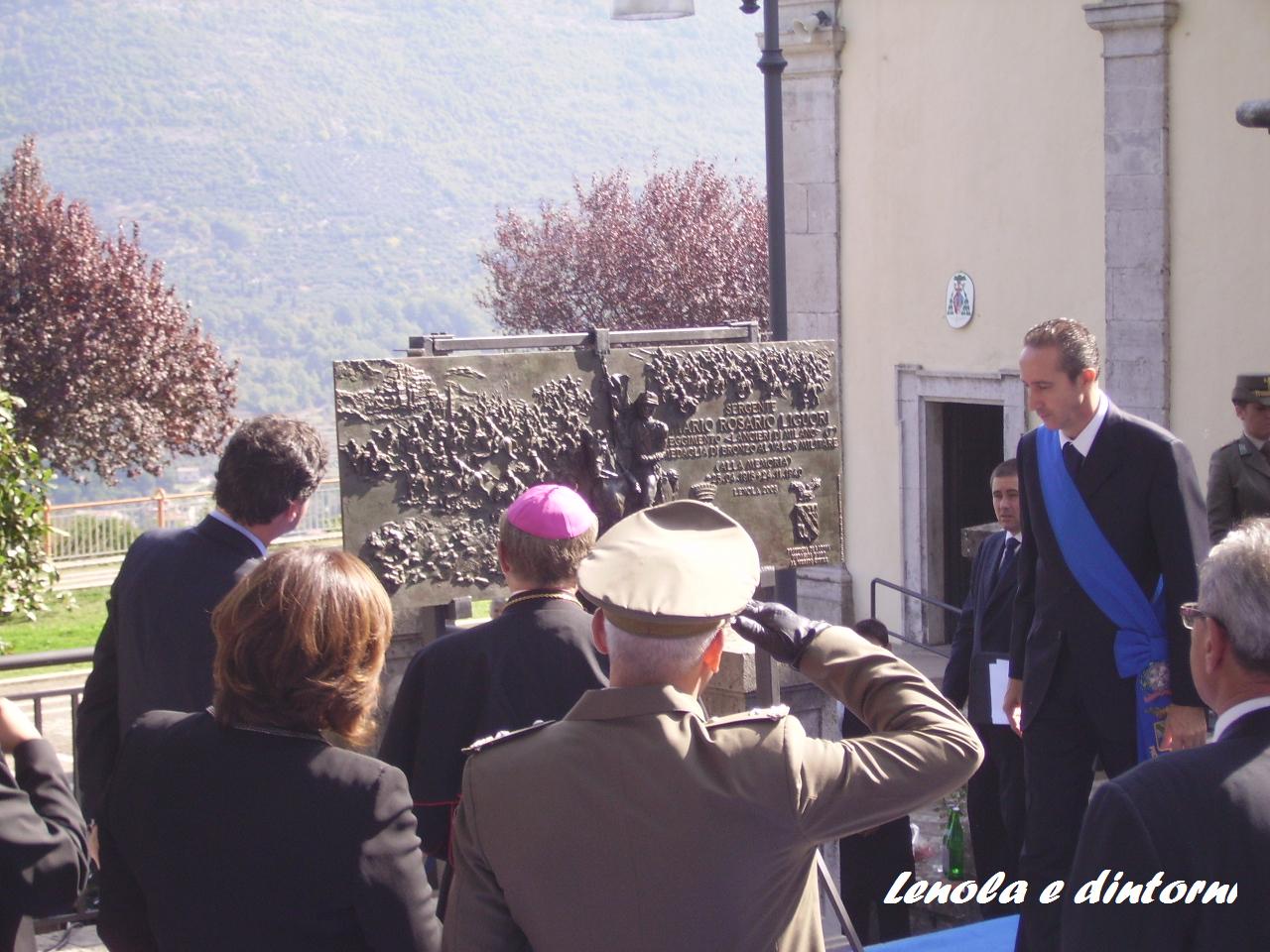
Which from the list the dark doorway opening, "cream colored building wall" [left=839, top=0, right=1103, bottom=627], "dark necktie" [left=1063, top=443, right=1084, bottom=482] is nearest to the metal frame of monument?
"dark necktie" [left=1063, top=443, right=1084, bottom=482]

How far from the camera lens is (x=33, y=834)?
2.78 m

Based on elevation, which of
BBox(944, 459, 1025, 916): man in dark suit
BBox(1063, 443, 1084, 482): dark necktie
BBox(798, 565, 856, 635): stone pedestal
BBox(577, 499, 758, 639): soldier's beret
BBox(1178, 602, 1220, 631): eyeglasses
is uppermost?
BBox(577, 499, 758, 639): soldier's beret

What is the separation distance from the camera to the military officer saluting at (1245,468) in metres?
7.86

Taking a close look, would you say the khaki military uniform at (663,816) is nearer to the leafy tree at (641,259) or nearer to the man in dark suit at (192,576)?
the man in dark suit at (192,576)

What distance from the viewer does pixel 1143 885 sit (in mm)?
2312

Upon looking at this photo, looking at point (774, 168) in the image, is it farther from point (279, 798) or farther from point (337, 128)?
point (337, 128)

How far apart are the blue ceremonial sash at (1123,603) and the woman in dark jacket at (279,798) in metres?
2.78

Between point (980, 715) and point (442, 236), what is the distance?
150 m

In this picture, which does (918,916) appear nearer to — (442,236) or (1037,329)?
(1037,329)

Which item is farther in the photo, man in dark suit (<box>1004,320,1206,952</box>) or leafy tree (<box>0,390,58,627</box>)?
leafy tree (<box>0,390,58,627</box>)

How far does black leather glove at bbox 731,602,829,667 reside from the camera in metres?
2.53

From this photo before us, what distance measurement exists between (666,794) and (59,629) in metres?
21.3

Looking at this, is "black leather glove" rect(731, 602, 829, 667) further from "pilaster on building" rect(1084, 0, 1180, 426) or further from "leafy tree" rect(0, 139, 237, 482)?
"leafy tree" rect(0, 139, 237, 482)

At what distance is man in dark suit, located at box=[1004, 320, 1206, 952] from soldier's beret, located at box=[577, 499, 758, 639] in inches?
103
